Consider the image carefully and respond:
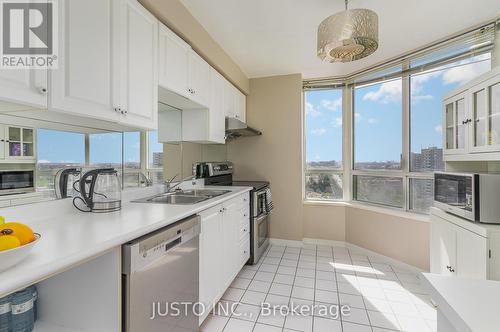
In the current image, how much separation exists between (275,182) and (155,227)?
2555 mm

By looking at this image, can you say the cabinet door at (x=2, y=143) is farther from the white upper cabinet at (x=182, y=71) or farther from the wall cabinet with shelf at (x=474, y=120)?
the wall cabinet with shelf at (x=474, y=120)

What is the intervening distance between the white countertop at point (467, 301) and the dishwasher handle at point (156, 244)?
3.67ft

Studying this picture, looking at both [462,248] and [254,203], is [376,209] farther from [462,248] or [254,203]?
[254,203]

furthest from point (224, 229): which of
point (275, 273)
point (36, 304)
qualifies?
point (36, 304)

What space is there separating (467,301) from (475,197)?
51.9 inches

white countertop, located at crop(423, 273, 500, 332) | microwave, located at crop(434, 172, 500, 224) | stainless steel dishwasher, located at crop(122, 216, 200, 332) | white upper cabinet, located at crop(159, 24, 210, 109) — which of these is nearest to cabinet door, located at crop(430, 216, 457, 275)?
microwave, located at crop(434, 172, 500, 224)

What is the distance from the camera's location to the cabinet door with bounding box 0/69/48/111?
2.88 feet

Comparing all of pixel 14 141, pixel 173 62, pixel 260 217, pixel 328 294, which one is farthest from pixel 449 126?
pixel 14 141

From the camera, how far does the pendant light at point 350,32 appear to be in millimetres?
1677

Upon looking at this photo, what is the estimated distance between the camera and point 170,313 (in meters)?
1.25

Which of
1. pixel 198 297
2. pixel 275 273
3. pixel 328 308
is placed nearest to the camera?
pixel 198 297

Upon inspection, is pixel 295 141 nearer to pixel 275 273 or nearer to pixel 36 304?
pixel 275 273

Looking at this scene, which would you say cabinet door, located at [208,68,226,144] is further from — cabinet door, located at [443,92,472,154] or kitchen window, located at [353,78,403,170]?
cabinet door, located at [443,92,472,154]

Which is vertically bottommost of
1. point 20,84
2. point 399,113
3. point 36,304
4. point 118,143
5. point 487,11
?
point 36,304
